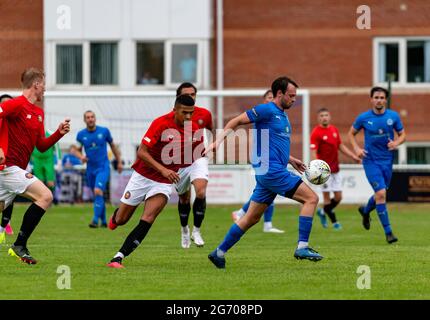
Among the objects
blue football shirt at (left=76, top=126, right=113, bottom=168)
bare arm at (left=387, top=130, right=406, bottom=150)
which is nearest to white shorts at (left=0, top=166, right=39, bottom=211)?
bare arm at (left=387, top=130, right=406, bottom=150)

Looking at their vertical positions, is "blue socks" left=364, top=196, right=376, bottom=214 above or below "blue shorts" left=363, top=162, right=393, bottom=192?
below

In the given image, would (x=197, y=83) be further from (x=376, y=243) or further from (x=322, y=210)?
(x=376, y=243)

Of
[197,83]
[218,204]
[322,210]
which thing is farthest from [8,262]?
[197,83]

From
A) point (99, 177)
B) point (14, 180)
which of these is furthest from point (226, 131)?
point (99, 177)

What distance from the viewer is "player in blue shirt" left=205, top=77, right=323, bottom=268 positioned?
1238 centimetres

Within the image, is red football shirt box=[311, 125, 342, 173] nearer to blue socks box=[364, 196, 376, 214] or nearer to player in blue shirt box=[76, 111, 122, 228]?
blue socks box=[364, 196, 376, 214]

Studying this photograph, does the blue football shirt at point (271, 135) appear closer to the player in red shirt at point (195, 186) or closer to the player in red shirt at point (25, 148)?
the player in red shirt at point (25, 148)

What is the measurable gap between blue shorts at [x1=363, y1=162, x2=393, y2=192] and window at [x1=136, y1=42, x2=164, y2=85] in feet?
60.8

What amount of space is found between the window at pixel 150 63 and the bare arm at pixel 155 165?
22871mm

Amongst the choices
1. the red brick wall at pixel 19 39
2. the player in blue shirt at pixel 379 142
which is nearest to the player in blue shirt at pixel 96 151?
the player in blue shirt at pixel 379 142

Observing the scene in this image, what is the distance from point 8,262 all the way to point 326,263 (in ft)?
12.7

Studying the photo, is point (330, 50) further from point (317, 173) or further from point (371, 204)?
point (317, 173)

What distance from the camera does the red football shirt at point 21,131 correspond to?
1307 cm

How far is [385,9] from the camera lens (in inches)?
1373
